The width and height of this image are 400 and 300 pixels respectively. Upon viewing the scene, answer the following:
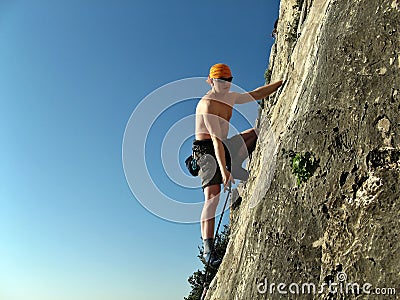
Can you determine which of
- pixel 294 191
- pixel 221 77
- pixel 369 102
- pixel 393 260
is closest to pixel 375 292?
pixel 393 260

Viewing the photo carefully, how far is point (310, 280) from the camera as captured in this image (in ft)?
24.7

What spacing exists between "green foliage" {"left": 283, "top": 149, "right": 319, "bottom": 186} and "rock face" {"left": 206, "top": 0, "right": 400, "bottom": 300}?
10 cm

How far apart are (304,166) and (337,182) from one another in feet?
2.41

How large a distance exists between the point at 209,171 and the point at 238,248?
7.38ft

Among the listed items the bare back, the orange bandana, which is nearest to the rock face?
the bare back

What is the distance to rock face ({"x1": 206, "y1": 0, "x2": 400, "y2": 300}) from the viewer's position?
7.07 meters

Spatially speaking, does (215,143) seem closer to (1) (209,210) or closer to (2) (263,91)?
(1) (209,210)

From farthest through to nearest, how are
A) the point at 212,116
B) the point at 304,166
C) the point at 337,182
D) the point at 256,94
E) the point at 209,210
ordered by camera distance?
the point at 256,94 < the point at 209,210 < the point at 212,116 < the point at 304,166 < the point at 337,182

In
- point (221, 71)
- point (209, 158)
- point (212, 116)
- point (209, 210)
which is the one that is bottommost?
point (209, 210)

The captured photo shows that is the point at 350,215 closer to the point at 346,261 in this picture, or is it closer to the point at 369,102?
the point at 346,261

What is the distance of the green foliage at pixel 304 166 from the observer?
27.1ft

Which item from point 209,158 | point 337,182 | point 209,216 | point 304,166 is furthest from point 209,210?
point 337,182

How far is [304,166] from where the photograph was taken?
27.3ft

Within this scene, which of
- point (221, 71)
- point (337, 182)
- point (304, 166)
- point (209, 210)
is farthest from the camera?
point (221, 71)
